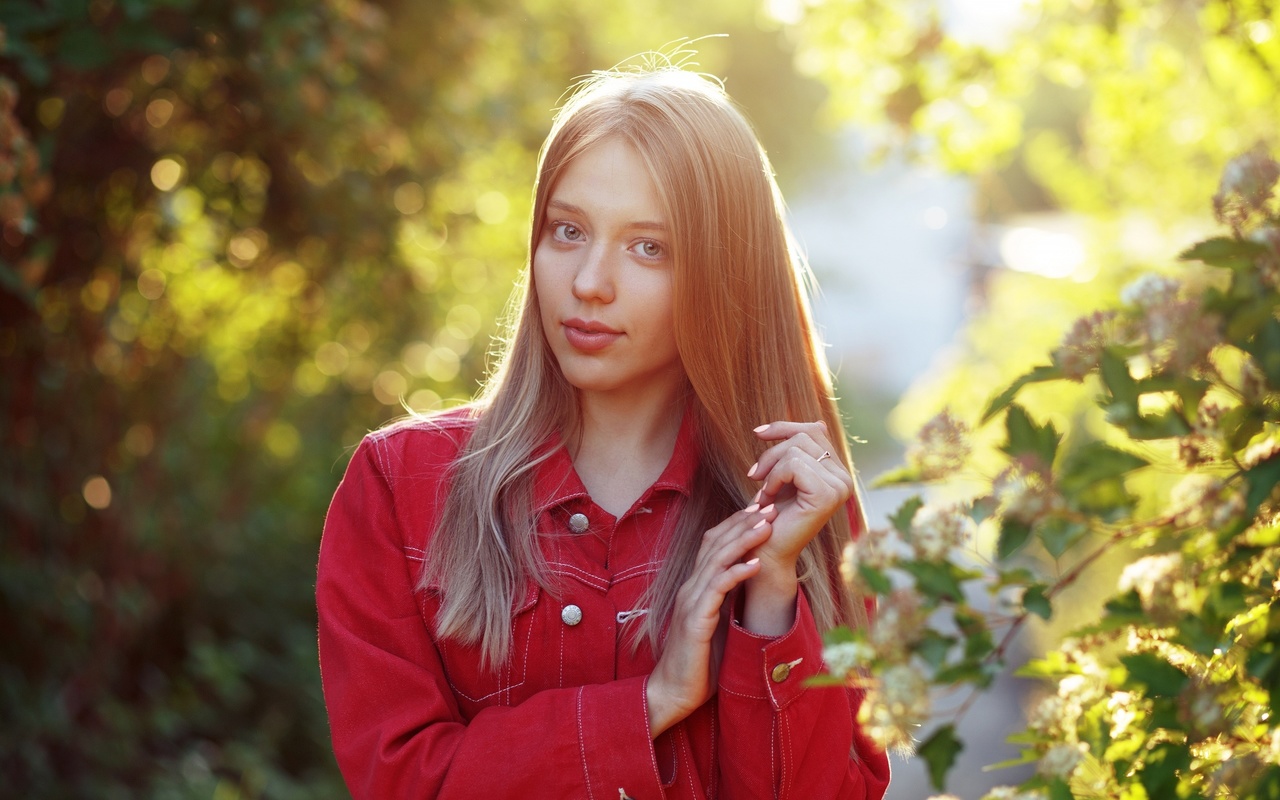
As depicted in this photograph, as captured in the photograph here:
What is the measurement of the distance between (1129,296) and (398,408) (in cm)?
530

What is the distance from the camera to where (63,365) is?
4.04 meters

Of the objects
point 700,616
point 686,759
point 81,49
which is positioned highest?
point 81,49

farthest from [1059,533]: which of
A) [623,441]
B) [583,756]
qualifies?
[623,441]

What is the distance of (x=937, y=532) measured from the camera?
94 cm

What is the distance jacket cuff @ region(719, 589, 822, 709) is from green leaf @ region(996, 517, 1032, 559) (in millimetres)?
708

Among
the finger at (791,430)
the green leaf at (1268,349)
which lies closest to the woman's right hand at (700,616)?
the finger at (791,430)

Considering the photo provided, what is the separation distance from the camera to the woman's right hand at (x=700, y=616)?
1.54 metres

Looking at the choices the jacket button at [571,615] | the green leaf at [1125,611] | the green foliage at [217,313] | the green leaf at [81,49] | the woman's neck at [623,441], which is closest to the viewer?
the green leaf at [1125,611]

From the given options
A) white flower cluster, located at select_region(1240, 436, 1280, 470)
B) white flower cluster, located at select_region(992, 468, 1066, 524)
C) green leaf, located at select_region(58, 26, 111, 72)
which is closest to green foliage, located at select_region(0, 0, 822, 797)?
green leaf, located at select_region(58, 26, 111, 72)

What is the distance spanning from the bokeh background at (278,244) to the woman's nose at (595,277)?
0.92 meters

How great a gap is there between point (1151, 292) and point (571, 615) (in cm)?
104

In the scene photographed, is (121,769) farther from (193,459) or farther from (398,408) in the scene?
(398,408)

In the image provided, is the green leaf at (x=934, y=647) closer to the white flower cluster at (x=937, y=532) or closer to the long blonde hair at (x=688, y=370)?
the white flower cluster at (x=937, y=532)

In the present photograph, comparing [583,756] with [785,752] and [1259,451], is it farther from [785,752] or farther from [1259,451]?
[1259,451]
